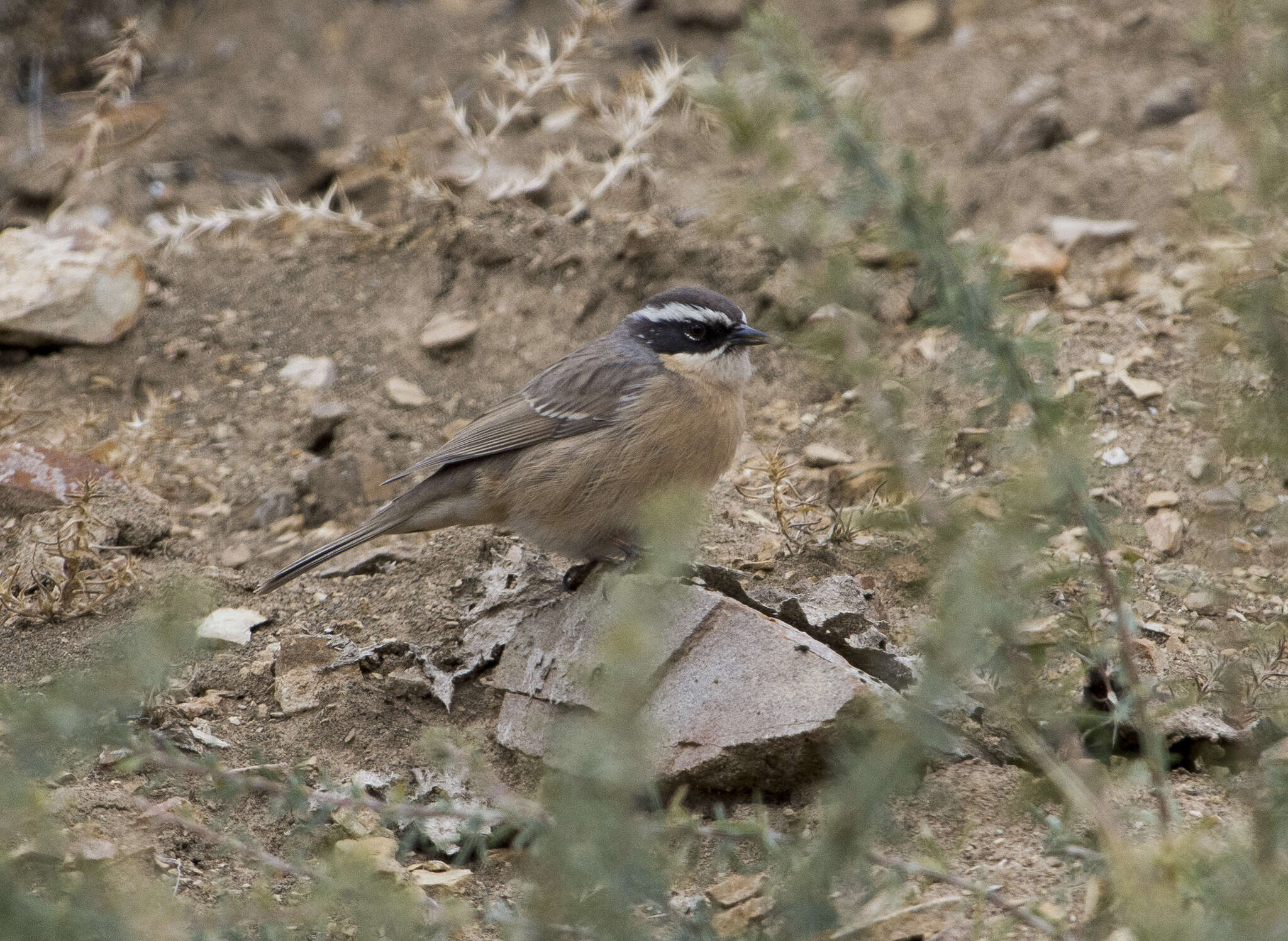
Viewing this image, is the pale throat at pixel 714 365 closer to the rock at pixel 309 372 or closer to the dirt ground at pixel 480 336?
the dirt ground at pixel 480 336

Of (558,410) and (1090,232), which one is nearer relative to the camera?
(558,410)

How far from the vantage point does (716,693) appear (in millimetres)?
4656

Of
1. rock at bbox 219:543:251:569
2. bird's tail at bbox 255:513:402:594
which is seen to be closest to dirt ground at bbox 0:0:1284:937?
rock at bbox 219:543:251:569

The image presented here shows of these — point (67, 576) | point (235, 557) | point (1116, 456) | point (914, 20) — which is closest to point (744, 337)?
point (1116, 456)

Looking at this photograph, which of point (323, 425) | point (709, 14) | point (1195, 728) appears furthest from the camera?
point (709, 14)

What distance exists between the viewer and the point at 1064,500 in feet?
11.2

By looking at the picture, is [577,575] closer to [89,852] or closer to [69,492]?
[89,852]

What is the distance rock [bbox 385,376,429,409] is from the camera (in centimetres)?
745

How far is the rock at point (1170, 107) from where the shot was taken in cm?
876

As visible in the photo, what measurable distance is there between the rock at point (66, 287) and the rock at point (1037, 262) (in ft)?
16.8

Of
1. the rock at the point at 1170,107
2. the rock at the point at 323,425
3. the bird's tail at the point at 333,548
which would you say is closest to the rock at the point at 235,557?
the bird's tail at the point at 333,548

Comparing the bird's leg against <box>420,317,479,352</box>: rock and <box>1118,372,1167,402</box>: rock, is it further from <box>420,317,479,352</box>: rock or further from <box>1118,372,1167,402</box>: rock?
<box>1118,372,1167,402</box>: rock

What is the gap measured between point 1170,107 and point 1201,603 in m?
4.67

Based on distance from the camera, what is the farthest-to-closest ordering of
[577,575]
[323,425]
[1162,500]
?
[323,425] < [1162,500] < [577,575]
